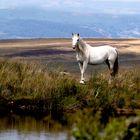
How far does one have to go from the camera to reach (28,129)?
18.7 metres

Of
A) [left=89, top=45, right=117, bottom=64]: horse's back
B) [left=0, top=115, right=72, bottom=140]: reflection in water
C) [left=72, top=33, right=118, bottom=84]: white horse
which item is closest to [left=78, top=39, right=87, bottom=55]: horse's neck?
[left=72, top=33, right=118, bottom=84]: white horse

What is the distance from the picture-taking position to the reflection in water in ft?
56.5

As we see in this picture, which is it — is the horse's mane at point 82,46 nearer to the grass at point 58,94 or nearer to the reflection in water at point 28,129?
the grass at point 58,94

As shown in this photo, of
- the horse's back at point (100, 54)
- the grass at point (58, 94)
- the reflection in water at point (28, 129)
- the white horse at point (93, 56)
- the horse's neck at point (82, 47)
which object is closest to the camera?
the reflection in water at point (28, 129)

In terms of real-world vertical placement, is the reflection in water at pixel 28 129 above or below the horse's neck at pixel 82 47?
below

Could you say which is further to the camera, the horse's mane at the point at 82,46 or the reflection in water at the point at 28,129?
the horse's mane at the point at 82,46

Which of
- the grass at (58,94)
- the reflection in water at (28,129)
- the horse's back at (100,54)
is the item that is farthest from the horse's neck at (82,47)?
the reflection in water at (28,129)

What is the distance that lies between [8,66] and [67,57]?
28274mm

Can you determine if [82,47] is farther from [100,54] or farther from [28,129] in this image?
[28,129]

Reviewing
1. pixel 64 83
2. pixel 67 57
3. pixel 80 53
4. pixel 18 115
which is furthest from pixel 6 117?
pixel 67 57

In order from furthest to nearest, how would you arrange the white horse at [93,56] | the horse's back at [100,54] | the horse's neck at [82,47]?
the horse's back at [100,54], the white horse at [93,56], the horse's neck at [82,47]

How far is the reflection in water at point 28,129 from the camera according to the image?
56.5 ft

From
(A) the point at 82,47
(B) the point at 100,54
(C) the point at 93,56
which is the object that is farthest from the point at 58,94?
(B) the point at 100,54

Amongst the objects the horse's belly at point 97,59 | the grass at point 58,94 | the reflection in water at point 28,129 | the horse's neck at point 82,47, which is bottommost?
the reflection in water at point 28,129
